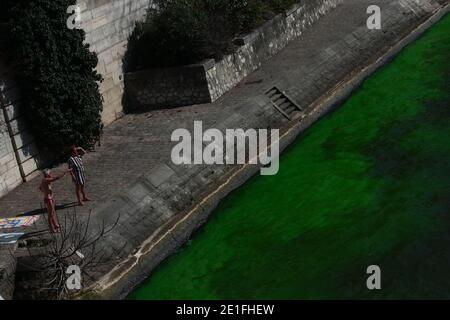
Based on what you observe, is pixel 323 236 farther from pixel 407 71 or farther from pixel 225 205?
pixel 407 71

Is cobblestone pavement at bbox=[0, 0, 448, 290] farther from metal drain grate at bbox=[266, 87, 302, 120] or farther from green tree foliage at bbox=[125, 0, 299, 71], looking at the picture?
green tree foliage at bbox=[125, 0, 299, 71]

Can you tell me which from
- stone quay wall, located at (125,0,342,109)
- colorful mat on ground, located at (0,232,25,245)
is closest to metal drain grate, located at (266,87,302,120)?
stone quay wall, located at (125,0,342,109)

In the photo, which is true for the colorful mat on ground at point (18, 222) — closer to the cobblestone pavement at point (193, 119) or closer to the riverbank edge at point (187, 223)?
the cobblestone pavement at point (193, 119)

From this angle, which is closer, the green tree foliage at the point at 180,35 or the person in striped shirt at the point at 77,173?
the person in striped shirt at the point at 77,173

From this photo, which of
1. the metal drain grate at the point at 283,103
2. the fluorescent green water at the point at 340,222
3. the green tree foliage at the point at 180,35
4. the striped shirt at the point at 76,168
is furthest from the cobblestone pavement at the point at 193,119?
the green tree foliage at the point at 180,35

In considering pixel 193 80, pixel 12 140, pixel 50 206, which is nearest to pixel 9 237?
pixel 50 206

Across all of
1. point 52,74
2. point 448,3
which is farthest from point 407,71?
point 52,74

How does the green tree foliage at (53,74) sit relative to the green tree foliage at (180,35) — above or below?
below
